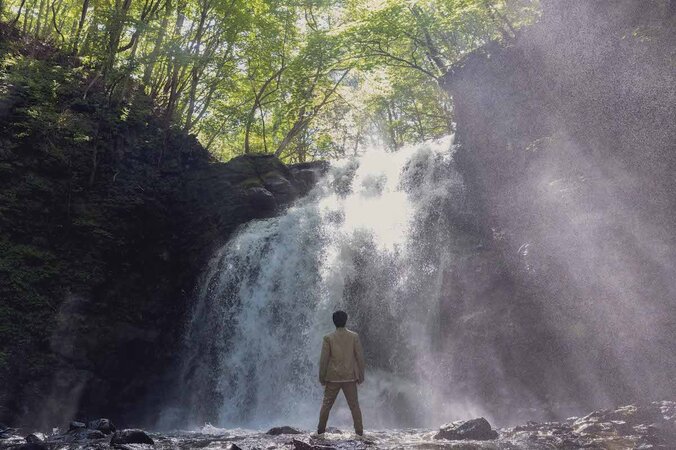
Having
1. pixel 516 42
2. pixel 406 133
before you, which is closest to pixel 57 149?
pixel 516 42

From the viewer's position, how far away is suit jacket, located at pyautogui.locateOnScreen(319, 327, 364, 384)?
7.54 m

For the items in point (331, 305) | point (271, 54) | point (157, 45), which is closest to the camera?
point (331, 305)

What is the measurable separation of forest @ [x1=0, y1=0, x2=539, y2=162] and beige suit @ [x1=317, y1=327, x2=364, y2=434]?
453 inches

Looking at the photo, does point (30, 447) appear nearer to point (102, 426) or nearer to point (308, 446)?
point (102, 426)

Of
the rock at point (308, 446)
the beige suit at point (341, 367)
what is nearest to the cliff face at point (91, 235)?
the beige suit at point (341, 367)

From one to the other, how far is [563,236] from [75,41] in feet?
62.2

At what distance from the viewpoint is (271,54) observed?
2525cm

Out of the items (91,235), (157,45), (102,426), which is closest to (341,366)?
(102,426)

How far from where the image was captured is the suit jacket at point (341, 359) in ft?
24.7

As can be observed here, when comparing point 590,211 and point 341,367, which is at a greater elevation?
point 590,211

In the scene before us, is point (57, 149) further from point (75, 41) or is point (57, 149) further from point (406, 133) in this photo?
point (406, 133)

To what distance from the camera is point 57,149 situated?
1658 centimetres

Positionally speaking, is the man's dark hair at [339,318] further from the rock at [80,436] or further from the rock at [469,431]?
the rock at [80,436]

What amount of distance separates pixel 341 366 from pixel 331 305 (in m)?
7.93
